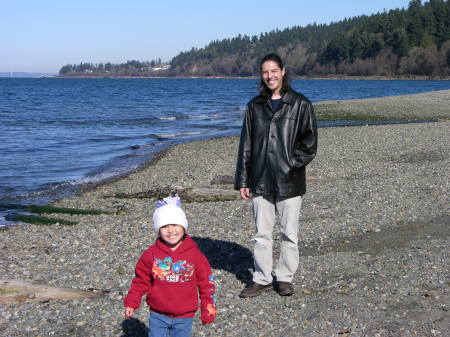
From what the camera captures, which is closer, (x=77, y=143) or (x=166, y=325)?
(x=166, y=325)

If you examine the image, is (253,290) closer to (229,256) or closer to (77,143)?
(229,256)

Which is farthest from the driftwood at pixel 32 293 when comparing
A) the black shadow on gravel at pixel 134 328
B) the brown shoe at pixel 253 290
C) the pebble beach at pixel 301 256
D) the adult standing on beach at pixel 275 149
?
the adult standing on beach at pixel 275 149

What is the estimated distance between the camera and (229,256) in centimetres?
730

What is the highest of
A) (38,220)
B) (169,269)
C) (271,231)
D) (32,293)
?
(169,269)

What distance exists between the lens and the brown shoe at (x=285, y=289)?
5.77 m

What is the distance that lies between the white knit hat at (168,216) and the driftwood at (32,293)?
2.45 meters

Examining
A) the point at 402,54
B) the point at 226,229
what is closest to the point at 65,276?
the point at 226,229

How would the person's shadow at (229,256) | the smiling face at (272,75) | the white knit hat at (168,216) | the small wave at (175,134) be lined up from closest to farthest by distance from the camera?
the white knit hat at (168,216), the smiling face at (272,75), the person's shadow at (229,256), the small wave at (175,134)

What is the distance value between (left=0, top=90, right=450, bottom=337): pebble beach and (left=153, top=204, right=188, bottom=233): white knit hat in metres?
1.61

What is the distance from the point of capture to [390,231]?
8.12 m

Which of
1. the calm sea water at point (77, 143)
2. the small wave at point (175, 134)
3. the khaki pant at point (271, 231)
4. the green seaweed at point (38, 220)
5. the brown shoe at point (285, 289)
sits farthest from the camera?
the small wave at point (175, 134)

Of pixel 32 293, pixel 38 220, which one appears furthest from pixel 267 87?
pixel 38 220

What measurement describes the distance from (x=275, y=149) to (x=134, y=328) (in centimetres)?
217

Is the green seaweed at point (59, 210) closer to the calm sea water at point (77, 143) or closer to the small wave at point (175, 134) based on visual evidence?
the calm sea water at point (77, 143)
